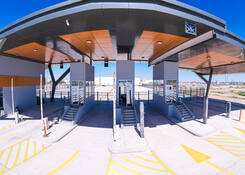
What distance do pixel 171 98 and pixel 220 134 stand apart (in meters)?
5.04

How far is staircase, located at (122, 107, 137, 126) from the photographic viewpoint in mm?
8672

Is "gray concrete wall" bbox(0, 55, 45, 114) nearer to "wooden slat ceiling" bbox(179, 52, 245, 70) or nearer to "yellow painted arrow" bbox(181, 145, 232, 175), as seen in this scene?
"yellow painted arrow" bbox(181, 145, 232, 175)

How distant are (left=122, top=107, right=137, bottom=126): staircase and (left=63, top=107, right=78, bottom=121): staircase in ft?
15.1

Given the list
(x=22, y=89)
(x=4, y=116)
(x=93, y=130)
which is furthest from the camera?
(x=22, y=89)

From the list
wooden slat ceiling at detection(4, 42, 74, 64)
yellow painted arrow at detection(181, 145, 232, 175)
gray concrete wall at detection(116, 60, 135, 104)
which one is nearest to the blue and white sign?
gray concrete wall at detection(116, 60, 135, 104)

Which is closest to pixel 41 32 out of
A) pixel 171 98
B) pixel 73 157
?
pixel 73 157

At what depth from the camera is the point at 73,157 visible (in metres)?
5.11

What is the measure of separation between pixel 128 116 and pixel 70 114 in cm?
549

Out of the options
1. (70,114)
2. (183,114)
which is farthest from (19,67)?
(183,114)

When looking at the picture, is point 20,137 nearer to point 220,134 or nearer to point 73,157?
point 73,157

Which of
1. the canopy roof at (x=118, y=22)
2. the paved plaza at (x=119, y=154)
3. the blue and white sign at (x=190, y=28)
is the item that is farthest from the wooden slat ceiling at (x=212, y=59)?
the paved plaza at (x=119, y=154)

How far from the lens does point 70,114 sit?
9.81 meters

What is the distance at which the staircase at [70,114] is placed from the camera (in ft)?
31.0

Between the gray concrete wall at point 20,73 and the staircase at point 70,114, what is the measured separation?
24.5 ft
